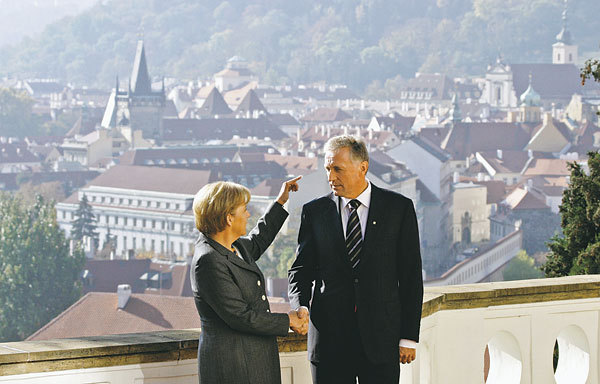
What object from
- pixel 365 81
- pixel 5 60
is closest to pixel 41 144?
pixel 5 60

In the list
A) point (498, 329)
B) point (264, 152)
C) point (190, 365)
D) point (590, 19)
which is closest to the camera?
point (190, 365)

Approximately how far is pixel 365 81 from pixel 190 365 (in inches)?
4054

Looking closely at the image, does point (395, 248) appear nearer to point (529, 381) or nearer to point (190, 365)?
point (190, 365)

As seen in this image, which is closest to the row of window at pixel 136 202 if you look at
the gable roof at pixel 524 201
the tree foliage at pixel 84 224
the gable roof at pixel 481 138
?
the tree foliage at pixel 84 224

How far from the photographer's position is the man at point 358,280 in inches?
69.0

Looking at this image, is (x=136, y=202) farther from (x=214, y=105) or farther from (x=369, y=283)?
(x=369, y=283)

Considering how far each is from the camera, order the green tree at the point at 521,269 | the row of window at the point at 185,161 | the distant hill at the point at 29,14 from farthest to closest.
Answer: the distant hill at the point at 29,14 < the row of window at the point at 185,161 < the green tree at the point at 521,269

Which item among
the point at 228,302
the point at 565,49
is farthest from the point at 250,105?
the point at 228,302

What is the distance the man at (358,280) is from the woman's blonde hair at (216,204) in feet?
0.77

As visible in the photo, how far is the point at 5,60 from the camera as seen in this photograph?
104562mm

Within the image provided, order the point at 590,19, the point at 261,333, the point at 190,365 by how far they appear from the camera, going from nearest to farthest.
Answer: the point at 261,333
the point at 190,365
the point at 590,19

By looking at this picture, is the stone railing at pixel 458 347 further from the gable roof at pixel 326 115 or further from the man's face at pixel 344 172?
the gable roof at pixel 326 115

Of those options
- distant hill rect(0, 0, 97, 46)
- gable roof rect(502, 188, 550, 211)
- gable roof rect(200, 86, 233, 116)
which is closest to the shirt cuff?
gable roof rect(502, 188, 550, 211)

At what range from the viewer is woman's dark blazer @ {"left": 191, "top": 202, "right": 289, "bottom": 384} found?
5.18ft
